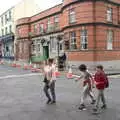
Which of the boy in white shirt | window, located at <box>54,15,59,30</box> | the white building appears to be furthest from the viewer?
the white building

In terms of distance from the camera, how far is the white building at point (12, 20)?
201 feet

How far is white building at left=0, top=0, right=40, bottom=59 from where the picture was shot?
2410 inches

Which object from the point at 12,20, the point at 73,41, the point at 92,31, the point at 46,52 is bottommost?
the point at 46,52

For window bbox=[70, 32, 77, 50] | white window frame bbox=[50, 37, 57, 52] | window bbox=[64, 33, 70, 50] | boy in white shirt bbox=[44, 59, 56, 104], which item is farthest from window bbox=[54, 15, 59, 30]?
boy in white shirt bbox=[44, 59, 56, 104]

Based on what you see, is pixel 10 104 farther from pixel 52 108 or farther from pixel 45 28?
pixel 45 28

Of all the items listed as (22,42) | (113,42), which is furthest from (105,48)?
(22,42)

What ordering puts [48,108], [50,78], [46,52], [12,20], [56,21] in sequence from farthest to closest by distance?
[12,20] → [46,52] → [56,21] → [50,78] → [48,108]

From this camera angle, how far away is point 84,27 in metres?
32.5

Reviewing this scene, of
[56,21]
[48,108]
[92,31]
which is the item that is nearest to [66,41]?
[92,31]

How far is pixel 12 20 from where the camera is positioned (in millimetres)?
61656

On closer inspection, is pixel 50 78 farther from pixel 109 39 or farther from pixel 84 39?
pixel 109 39

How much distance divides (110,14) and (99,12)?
242 centimetres

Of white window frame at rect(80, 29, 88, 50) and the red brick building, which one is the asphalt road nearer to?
the red brick building

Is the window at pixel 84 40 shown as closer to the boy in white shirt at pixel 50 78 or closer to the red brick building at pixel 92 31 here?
the red brick building at pixel 92 31
